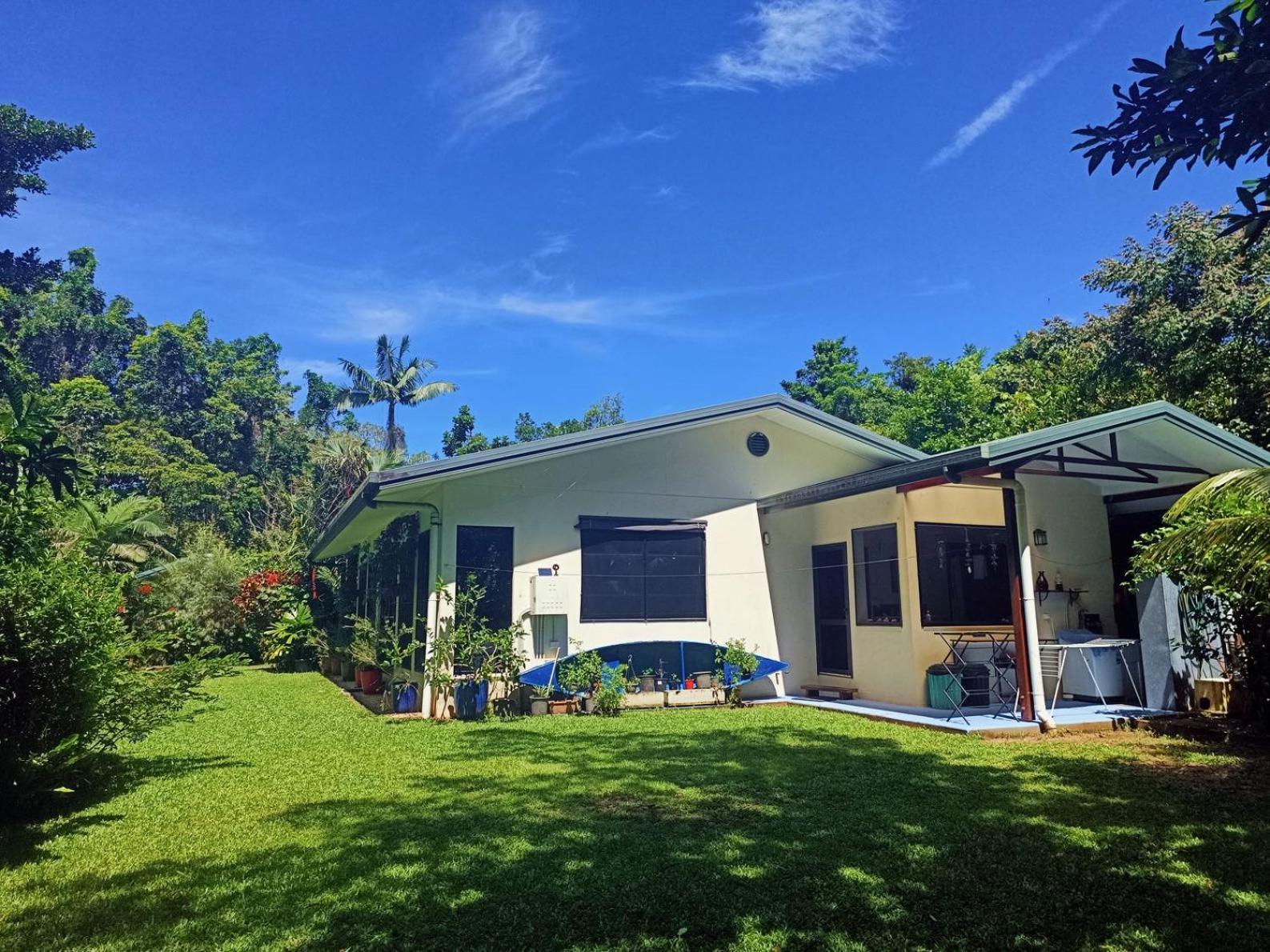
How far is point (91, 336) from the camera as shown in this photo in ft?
135

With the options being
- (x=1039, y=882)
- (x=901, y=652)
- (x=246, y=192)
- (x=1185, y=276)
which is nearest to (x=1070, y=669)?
(x=901, y=652)

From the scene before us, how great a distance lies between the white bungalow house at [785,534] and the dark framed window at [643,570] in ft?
0.08

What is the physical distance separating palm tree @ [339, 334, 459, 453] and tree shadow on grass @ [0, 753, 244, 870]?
28783 millimetres

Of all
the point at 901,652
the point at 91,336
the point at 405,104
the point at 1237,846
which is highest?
the point at 91,336

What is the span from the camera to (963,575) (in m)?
10.5

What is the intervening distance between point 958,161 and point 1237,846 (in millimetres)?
11345

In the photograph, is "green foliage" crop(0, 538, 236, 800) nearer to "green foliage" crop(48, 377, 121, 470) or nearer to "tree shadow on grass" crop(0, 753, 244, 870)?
"tree shadow on grass" crop(0, 753, 244, 870)

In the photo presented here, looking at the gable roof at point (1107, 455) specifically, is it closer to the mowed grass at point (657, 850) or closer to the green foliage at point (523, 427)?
the mowed grass at point (657, 850)

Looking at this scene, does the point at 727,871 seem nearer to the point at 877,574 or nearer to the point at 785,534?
the point at 877,574

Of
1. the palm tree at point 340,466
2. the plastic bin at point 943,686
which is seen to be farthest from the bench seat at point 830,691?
the palm tree at point 340,466

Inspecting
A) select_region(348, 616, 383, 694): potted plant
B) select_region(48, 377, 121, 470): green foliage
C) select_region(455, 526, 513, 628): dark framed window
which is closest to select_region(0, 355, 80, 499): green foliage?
select_region(455, 526, 513, 628): dark framed window

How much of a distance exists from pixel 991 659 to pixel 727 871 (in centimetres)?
716

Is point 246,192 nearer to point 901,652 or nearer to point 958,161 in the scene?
point 958,161

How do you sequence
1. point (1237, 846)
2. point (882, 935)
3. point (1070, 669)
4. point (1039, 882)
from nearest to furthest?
point (882, 935) < point (1039, 882) < point (1237, 846) < point (1070, 669)
